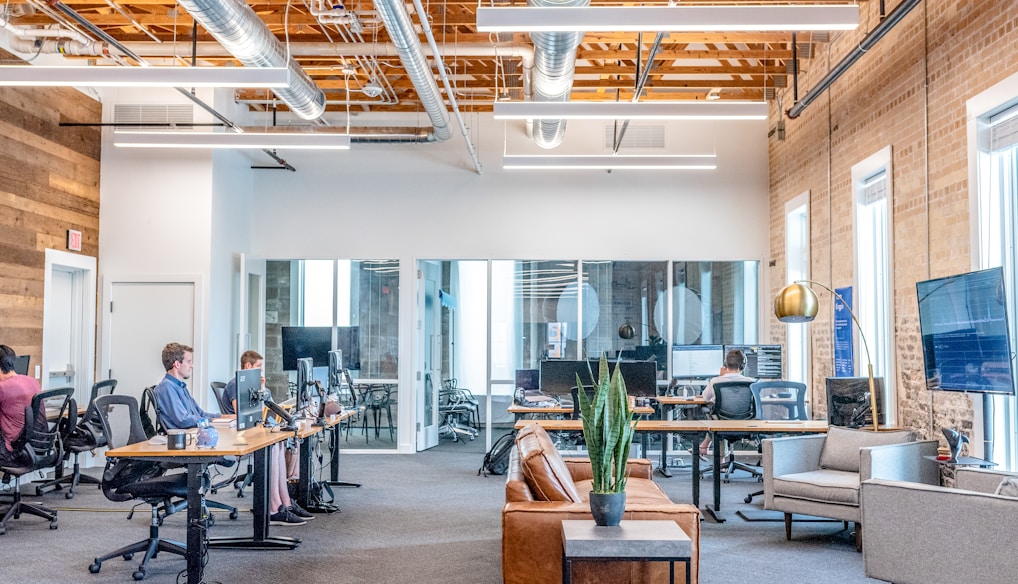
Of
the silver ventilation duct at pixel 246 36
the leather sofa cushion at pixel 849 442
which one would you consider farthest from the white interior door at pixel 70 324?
the leather sofa cushion at pixel 849 442

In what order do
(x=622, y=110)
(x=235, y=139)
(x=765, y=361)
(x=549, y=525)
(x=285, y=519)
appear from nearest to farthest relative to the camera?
(x=549, y=525), (x=285, y=519), (x=622, y=110), (x=235, y=139), (x=765, y=361)

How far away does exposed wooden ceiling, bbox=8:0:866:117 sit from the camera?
779 centimetres

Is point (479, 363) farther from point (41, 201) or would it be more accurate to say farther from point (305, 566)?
point (305, 566)

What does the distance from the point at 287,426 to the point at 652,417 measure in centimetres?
487

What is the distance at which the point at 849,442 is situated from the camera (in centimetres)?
626

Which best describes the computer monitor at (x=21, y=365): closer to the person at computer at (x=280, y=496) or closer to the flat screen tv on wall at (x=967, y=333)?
the person at computer at (x=280, y=496)

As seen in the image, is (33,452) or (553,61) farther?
(553,61)

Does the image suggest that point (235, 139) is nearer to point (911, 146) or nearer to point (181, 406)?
point (181, 406)

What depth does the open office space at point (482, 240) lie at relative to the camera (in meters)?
6.12

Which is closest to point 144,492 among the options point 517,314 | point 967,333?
point 967,333

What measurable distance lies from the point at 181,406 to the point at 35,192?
156 inches

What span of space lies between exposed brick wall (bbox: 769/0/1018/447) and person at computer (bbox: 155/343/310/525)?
185 inches

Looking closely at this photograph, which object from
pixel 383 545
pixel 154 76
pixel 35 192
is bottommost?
pixel 383 545

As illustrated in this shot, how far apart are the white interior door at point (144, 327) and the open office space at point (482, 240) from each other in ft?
0.07
